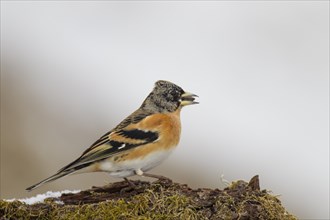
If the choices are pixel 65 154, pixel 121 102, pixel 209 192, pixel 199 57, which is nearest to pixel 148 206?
pixel 209 192

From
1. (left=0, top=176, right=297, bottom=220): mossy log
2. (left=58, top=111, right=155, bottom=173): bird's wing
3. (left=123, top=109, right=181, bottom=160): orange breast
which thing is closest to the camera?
(left=0, top=176, right=297, bottom=220): mossy log

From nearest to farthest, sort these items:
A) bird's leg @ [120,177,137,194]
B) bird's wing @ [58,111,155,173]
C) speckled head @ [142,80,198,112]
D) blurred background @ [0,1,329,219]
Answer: bird's leg @ [120,177,137,194] < bird's wing @ [58,111,155,173] < speckled head @ [142,80,198,112] < blurred background @ [0,1,329,219]

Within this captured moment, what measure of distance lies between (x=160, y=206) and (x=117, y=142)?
97cm

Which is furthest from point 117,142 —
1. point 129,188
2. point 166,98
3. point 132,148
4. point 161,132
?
point 166,98

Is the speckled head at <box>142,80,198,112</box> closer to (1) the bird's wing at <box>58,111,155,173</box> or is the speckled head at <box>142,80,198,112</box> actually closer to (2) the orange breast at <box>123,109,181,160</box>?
(2) the orange breast at <box>123,109,181,160</box>

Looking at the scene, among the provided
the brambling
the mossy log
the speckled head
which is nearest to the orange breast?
the brambling

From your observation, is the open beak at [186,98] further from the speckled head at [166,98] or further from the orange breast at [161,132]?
the orange breast at [161,132]

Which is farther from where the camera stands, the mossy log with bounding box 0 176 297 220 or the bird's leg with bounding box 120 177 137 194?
the bird's leg with bounding box 120 177 137 194

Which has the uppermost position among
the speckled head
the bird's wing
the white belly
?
the speckled head

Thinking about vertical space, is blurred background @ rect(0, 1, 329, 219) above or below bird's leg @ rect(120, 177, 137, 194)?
above

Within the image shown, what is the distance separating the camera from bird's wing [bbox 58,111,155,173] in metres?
5.23

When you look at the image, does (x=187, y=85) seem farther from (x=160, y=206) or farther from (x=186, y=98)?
(x=160, y=206)

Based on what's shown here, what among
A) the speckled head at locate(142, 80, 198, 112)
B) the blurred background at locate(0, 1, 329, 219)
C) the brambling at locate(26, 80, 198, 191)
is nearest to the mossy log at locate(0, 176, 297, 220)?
the brambling at locate(26, 80, 198, 191)

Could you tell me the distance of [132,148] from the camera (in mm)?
5348
